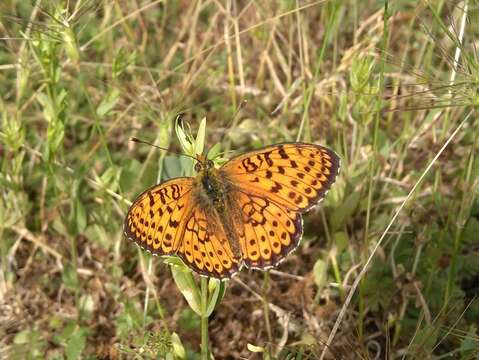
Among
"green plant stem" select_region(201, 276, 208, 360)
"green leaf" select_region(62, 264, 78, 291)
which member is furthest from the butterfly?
"green leaf" select_region(62, 264, 78, 291)

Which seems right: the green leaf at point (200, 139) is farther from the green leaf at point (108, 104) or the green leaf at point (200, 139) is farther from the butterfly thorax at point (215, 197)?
the green leaf at point (108, 104)

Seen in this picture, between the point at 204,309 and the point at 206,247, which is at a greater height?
the point at 206,247

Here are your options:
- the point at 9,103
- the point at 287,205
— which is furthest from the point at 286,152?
the point at 9,103

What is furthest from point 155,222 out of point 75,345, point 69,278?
point 69,278

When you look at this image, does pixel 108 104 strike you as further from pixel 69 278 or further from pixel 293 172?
pixel 293 172

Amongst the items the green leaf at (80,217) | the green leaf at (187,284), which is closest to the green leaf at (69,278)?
the green leaf at (80,217)

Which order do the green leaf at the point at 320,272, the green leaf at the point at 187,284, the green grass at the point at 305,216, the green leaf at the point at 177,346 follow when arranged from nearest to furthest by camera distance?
the green leaf at the point at 187,284, the green leaf at the point at 177,346, the green grass at the point at 305,216, the green leaf at the point at 320,272
